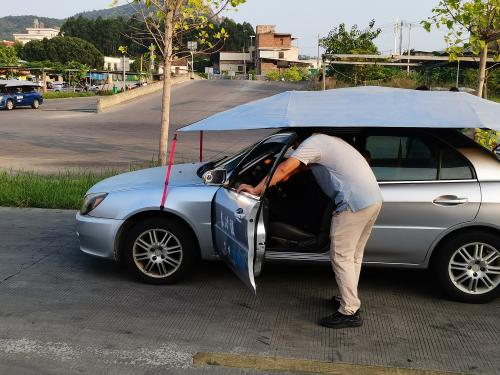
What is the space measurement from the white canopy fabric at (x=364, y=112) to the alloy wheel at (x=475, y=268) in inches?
44.6

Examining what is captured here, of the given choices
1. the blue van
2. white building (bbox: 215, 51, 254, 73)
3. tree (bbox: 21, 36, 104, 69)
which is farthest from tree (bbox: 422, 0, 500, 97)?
white building (bbox: 215, 51, 254, 73)

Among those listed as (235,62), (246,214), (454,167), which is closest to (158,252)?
(246,214)

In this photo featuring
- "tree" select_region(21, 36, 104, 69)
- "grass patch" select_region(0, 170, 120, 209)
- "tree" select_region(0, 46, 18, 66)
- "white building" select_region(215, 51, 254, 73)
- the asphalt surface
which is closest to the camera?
the asphalt surface

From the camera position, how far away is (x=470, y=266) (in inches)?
191

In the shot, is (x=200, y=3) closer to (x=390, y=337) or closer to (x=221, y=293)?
(x=221, y=293)

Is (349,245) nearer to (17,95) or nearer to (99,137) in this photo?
(99,137)

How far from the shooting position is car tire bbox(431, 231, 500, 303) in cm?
480

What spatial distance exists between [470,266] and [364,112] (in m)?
1.64

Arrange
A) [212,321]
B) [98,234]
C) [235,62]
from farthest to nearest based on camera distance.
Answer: [235,62], [98,234], [212,321]

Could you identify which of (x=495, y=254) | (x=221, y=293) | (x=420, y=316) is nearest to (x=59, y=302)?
(x=221, y=293)

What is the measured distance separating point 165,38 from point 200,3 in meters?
0.90

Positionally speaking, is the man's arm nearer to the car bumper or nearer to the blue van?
the car bumper

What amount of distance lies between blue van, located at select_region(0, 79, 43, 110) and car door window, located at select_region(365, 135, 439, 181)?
3215 centimetres

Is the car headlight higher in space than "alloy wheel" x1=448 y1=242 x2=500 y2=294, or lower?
higher
